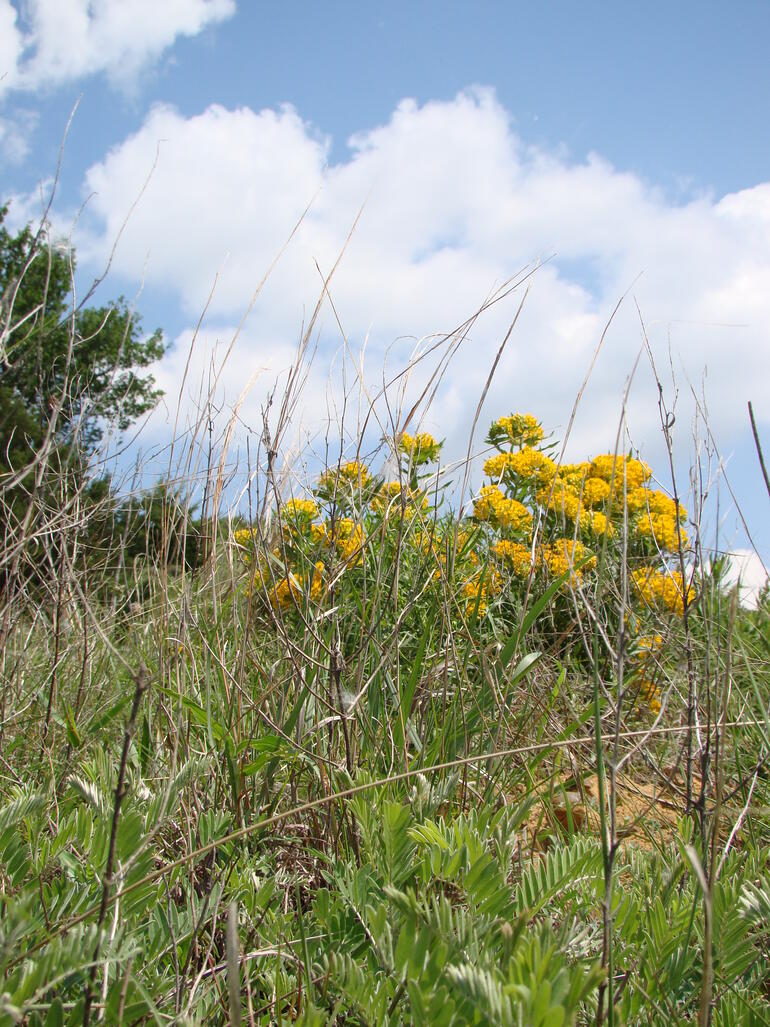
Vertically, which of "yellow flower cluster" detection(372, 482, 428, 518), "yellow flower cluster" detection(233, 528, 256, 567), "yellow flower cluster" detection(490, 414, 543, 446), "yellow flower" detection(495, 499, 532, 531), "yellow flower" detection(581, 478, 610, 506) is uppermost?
"yellow flower cluster" detection(490, 414, 543, 446)

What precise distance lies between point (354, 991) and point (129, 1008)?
0.86ft

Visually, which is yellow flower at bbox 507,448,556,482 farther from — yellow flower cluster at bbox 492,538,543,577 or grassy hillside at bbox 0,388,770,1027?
grassy hillside at bbox 0,388,770,1027

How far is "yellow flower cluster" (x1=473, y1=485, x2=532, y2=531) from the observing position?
10.6 ft

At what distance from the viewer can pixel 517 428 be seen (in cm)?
383

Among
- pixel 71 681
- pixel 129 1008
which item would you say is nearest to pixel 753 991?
pixel 129 1008

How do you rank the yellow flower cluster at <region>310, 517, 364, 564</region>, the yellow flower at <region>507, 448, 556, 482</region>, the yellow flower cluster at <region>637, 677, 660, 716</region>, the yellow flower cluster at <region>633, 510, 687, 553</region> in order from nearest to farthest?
the yellow flower cluster at <region>310, 517, 364, 564</region> → the yellow flower cluster at <region>637, 677, 660, 716</region> → the yellow flower cluster at <region>633, 510, 687, 553</region> → the yellow flower at <region>507, 448, 556, 482</region>

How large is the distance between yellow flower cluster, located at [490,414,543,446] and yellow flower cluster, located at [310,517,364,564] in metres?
1.31

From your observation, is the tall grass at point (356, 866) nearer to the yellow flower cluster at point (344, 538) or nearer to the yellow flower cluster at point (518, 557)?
the yellow flower cluster at point (344, 538)

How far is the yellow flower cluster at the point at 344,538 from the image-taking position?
5.06ft

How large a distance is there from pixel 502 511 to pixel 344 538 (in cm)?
110

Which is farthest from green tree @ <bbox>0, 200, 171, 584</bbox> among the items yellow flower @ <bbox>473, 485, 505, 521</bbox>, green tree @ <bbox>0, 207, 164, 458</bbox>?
yellow flower @ <bbox>473, 485, 505, 521</bbox>

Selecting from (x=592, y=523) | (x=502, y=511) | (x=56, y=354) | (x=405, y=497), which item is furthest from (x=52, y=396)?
(x=56, y=354)

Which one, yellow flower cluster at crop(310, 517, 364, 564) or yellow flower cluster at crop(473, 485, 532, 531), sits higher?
yellow flower cluster at crop(473, 485, 532, 531)

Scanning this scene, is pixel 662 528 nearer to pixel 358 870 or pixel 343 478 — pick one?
pixel 343 478
